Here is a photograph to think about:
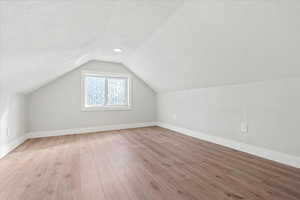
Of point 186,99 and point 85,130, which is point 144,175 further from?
point 85,130

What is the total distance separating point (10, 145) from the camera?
7.48 ft

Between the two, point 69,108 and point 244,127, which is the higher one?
point 69,108

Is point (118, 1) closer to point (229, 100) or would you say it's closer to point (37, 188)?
point (37, 188)

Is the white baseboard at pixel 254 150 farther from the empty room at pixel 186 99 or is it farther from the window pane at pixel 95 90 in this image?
the window pane at pixel 95 90

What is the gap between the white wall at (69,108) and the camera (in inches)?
125

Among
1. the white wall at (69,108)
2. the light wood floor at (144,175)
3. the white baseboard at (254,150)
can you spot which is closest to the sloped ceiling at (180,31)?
the white baseboard at (254,150)

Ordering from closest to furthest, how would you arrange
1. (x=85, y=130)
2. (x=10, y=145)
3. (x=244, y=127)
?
1. (x=244, y=127)
2. (x=10, y=145)
3. (x=85, y=130)

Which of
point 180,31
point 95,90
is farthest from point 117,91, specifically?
point 180,31

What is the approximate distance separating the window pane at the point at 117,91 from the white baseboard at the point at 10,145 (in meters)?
2.04

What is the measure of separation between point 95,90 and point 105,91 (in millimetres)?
281

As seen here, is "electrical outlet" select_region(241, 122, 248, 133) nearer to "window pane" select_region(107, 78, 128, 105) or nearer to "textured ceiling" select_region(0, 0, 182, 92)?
"textured ceiling" select_region(0, 0, 182, 92)

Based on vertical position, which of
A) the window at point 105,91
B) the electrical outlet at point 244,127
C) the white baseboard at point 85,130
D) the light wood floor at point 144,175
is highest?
the window at point 105,91

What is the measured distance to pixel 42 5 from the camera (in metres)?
0.84

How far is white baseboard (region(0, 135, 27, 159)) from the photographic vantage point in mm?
2023
